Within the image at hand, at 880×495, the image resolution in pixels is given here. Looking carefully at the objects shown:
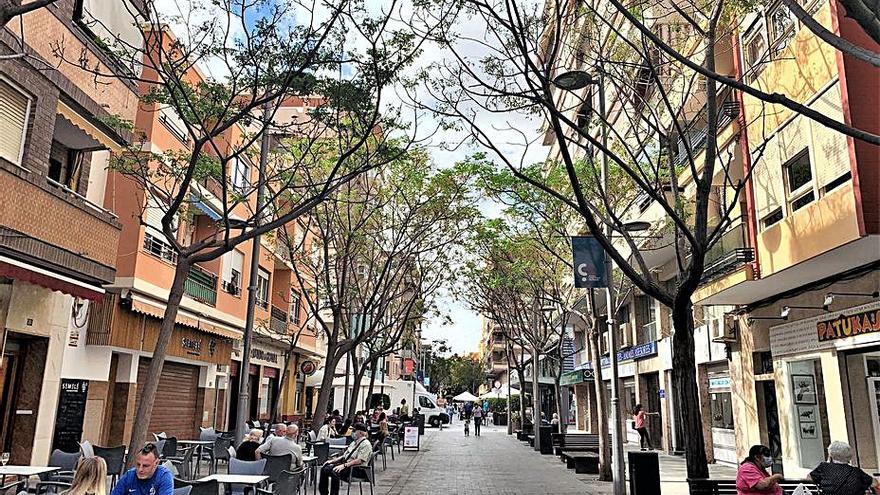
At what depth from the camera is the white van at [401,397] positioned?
41.4 metres

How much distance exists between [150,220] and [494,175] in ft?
31.0

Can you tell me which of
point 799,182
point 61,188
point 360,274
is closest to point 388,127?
point 61,188

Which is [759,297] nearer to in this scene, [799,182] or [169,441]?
[799,182]

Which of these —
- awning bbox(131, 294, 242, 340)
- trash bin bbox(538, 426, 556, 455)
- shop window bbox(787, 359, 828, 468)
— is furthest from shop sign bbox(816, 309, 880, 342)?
awning bbox(131, 294, 242, 340)

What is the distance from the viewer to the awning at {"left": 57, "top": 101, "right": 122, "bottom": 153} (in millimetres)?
13539

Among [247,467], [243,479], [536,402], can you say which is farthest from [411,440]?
[243,479]

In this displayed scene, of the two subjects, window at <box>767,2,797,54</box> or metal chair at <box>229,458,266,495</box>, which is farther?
window at <box>767,2,797,54</box>

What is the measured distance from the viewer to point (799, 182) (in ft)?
46.6

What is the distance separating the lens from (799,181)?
46.6 feet

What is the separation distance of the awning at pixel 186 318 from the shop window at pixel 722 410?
1642 cm

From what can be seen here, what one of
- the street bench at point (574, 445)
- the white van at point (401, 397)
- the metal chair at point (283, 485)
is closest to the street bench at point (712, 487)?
the metal chair at point (283, 485)

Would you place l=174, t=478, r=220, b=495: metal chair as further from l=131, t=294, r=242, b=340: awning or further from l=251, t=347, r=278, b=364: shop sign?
l=251, t=347, r=278, b=364: shop sign

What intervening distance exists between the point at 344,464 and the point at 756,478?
277 inches

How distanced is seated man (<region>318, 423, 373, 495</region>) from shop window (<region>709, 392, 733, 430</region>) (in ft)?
42.2
